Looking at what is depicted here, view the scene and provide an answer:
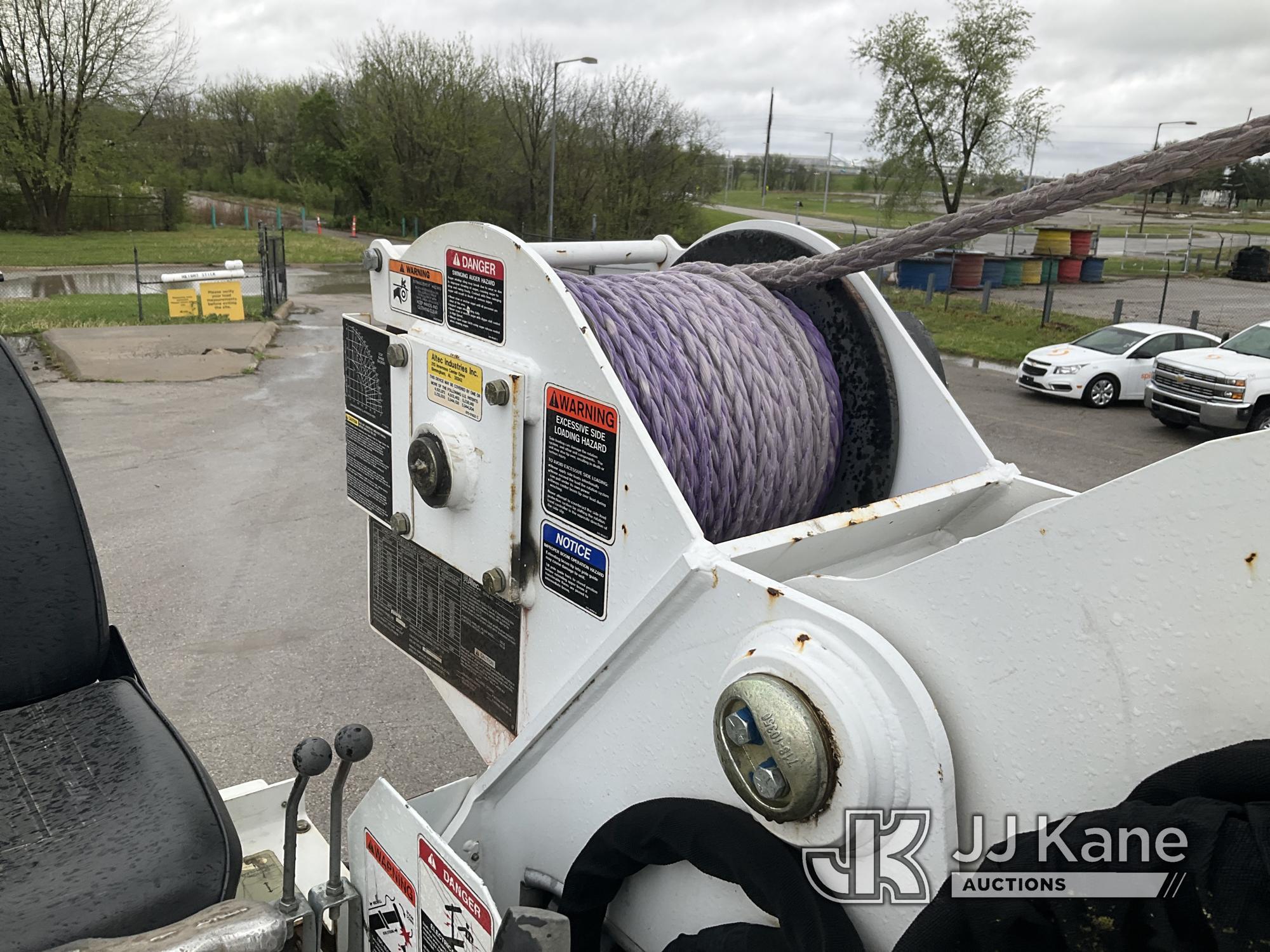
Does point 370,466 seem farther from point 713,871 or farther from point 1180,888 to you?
point 1180,888

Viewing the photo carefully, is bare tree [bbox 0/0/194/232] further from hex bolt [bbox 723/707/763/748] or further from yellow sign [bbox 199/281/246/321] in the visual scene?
hex bolt [bbox 723/707/763/748]

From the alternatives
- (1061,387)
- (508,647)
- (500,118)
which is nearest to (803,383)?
(508,647)

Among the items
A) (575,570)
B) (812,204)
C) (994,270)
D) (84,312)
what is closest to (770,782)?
(575,570)

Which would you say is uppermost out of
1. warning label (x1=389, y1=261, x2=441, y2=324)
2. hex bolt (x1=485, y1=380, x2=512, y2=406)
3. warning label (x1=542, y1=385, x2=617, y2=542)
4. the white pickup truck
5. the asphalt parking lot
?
warning label (x1=389, y1=261, x2=441, y2=324)

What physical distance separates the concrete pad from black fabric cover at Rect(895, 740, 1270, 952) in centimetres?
1205

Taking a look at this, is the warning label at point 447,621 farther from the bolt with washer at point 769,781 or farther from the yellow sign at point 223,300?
the yellow sign at point 223,300

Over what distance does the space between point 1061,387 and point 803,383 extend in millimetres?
12145

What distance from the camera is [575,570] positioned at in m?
2.02

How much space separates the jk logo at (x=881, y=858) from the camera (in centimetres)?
137

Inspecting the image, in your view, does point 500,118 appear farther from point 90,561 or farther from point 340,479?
point 90,561

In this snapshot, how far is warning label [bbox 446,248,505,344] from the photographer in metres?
2.16

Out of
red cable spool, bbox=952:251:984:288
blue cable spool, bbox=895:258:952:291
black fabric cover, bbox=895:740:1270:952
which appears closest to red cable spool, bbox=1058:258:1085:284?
red cable spool, bbox=952:251:984:288

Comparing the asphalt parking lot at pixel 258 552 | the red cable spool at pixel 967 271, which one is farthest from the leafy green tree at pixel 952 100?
the asphalt parking lot at pixel 258 552

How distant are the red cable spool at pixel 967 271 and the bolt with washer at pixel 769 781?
2703 cm
